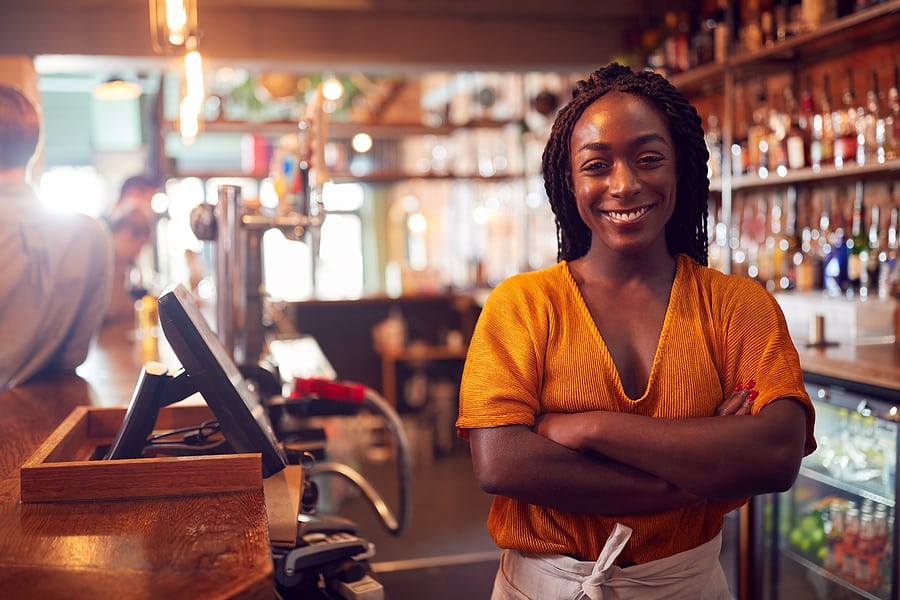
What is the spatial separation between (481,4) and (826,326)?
Result: 9.80ft

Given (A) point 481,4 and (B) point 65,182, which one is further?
(B) point 65,182

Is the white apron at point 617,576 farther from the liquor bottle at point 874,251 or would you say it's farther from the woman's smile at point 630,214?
the liquor bottle at point 874,251

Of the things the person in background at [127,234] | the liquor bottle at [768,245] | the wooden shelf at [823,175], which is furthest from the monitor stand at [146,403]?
the person in background at [127,234]

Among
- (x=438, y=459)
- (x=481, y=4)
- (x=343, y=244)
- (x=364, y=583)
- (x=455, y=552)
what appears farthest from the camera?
(x=343, y=244)

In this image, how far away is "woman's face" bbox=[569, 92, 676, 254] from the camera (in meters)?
1.28

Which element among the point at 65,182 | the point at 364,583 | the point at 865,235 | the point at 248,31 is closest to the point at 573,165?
the point at 364,583

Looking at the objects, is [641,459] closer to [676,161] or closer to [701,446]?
[701,446]

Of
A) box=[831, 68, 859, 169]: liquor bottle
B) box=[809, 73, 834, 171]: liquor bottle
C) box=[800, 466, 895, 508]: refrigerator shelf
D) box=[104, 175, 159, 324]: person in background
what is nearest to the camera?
box=[800, 466, 895, 508]: refrigerator shelf

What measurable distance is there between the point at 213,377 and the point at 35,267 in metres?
1.08

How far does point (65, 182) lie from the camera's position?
12008mm

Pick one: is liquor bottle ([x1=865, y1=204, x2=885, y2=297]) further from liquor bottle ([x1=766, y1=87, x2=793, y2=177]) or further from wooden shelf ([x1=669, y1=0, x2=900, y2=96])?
wooden shelf ([x1=669, y1=0, x2=900, y2=96])

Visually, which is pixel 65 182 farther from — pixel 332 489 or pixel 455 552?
pixel 455 552

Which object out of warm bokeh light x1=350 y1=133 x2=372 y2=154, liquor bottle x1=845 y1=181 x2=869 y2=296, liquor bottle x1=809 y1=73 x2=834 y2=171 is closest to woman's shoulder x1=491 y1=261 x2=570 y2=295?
liquor bottle x1=845 y1=181 x2=869 y2=296

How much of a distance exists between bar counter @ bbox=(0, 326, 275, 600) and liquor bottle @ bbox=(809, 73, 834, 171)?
3.10 m
